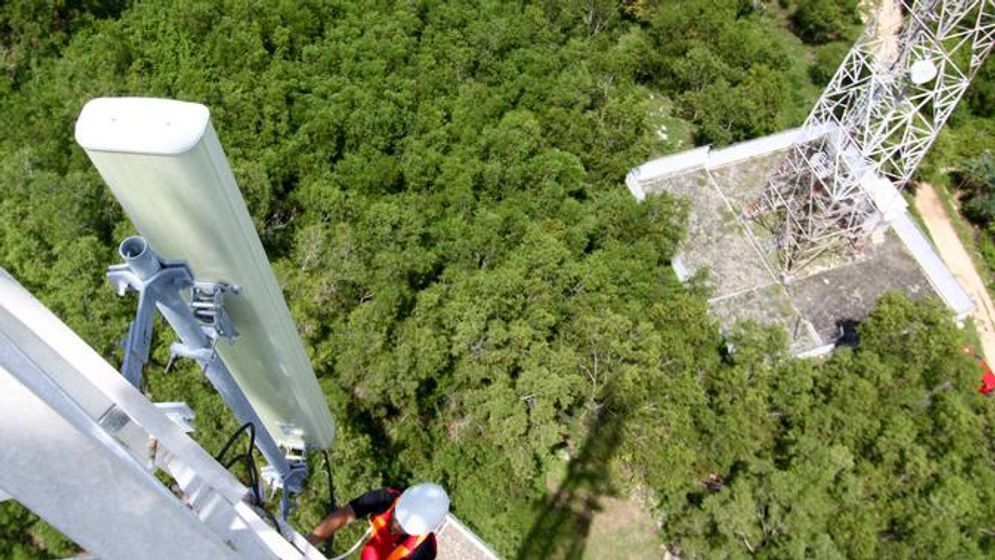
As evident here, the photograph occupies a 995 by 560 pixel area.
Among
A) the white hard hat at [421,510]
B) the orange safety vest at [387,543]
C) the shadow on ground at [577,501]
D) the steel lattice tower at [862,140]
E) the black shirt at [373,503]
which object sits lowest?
the shadow on ground at [577,501]

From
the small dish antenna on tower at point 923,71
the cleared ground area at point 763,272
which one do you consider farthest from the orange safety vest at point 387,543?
the small dish antenna on tower at point 923,71

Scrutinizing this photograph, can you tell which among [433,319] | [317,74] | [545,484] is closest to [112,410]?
[433,319]

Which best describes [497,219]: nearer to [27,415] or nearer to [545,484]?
[545,484]

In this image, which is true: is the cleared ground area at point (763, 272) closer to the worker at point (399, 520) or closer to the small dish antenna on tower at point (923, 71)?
the small dish antenna on tower at point (923, 71)

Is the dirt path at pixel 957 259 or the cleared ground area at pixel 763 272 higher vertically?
the cleared ground area at pixel 763 272

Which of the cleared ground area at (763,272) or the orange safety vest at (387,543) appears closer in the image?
the orange safety vest at (387,543)
